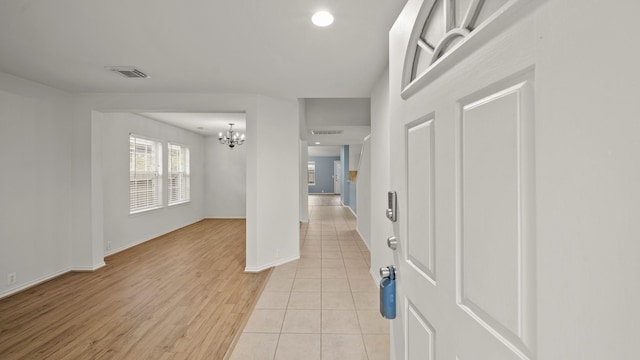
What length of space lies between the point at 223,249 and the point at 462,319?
4.70m

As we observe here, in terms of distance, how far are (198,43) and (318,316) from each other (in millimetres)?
2669

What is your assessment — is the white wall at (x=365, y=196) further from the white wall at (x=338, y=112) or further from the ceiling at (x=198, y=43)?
the ceiling at (x=198, y=43)

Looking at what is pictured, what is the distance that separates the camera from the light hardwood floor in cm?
214

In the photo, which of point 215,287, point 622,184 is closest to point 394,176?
point 622,184

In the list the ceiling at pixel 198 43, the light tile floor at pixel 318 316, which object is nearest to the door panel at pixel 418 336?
the light tile floor at pixel 318 316

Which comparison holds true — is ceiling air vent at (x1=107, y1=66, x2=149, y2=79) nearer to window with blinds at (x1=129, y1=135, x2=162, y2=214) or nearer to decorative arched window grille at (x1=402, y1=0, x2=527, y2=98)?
window with blinds at (x1=129, y1=135, x2=162, y2=214)

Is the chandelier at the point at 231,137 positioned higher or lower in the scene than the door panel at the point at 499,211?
higher

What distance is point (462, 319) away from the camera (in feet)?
2.36

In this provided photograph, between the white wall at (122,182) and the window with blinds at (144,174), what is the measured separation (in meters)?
0.12

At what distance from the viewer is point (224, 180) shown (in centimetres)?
786

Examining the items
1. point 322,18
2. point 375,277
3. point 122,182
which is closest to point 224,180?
point 122,182

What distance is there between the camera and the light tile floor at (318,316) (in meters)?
2.09

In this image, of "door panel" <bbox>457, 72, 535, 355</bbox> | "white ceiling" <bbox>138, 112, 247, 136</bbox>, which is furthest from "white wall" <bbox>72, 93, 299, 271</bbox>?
"door panel" <bbox>457, 72, 535, 355</bbox>

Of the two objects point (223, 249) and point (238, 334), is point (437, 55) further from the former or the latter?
point (223, 249)
